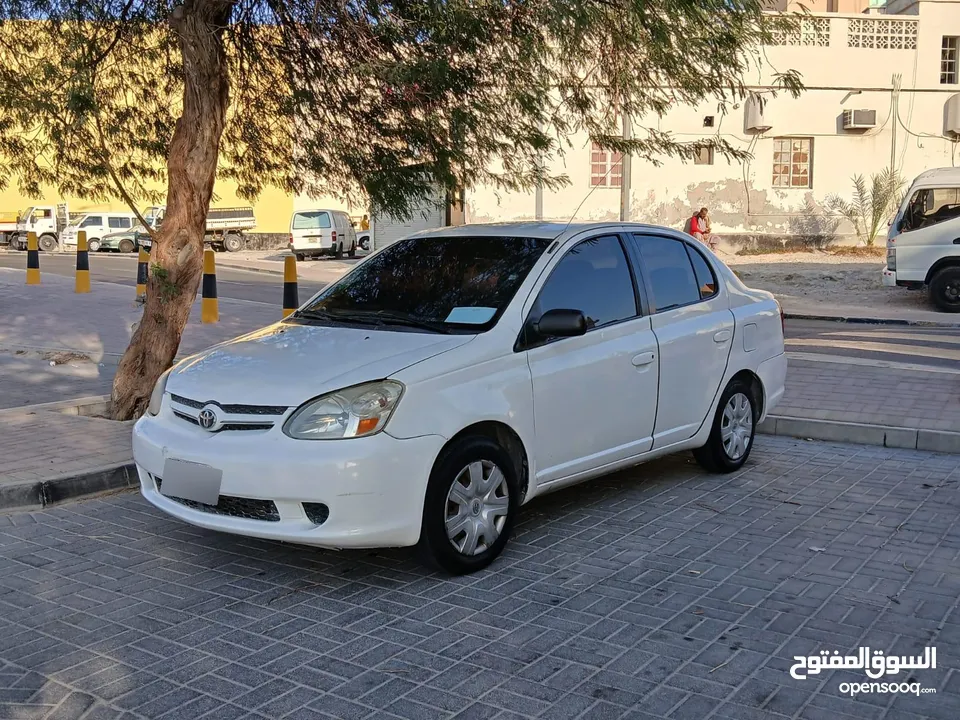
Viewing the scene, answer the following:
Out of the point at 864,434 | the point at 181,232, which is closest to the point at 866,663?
the point at 864,434

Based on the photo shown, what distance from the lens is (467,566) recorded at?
15.4 ft

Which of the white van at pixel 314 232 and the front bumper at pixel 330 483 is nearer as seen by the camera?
the front bumper at pixel 330 483

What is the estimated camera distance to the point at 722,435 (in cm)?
650

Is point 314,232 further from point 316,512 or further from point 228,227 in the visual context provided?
point 316,512

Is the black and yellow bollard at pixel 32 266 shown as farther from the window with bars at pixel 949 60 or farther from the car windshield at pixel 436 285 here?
the window with bars at pixel 949 60

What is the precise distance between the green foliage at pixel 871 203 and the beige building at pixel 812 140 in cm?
24

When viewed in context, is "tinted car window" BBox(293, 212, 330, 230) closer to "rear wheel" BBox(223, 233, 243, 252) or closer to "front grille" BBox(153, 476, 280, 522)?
"rear wheel" BBox(223, 233, 243, 252)

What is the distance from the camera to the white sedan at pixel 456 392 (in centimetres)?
441

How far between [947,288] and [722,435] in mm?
12754

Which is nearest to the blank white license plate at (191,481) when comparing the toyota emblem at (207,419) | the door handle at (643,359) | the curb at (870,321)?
the toyota emblem at (207,419)

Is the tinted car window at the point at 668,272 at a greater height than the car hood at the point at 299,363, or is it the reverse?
the tinted car window at the point at 668,272

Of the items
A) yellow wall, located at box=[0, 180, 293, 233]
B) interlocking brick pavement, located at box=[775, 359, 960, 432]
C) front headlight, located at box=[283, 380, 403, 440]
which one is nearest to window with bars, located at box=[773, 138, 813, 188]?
interlocking brick pavement, located at box=[775, 359, 960, 432]

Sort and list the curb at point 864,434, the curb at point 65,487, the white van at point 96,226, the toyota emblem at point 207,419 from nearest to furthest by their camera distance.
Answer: the toyota emblem at point 207,419 → the curb at point 65,487 → the curb at point 864,434 → the white van at point 96,226

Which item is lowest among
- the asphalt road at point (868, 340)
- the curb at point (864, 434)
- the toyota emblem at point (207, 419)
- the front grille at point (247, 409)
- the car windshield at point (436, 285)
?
the curb at point (864, 434)
